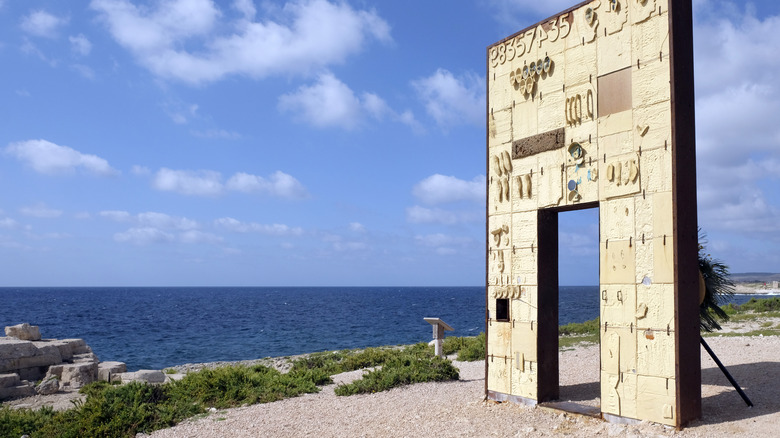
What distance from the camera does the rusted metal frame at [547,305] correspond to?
10.4 m

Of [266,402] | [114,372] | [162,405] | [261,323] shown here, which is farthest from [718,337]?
[261,323]

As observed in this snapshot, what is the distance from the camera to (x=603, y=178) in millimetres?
9328

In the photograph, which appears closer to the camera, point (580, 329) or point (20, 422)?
point (20, 422)

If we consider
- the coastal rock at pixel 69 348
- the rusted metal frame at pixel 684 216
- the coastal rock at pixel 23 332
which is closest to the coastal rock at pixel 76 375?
the coastal rock at pixel 69 348

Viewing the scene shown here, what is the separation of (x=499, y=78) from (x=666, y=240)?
484 centimetres

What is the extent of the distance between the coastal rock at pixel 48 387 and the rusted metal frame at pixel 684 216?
56.6ft

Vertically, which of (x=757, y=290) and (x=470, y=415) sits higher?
(x=470, y=415)

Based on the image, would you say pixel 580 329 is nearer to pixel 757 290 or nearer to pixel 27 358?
pixel 27 358

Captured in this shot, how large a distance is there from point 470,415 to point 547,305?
2.45 metres

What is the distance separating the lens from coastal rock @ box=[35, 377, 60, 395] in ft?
56.6

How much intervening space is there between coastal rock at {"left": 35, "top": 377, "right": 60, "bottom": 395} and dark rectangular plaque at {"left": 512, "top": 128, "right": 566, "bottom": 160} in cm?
1555

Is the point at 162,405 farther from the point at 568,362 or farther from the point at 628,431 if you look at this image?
the point at 568,362

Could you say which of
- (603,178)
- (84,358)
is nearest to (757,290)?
(84,358)

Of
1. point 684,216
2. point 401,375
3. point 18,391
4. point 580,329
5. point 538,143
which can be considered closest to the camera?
point 684,216
